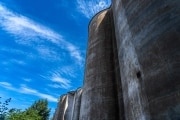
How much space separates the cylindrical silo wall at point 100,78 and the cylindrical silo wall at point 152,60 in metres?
2.73

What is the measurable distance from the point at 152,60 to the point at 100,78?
251 inches

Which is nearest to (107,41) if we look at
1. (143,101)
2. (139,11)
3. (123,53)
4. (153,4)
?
(123,53)

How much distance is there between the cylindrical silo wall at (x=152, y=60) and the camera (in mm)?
6426

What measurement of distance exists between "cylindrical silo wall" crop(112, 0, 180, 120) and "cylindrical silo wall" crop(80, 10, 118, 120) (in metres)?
2.73

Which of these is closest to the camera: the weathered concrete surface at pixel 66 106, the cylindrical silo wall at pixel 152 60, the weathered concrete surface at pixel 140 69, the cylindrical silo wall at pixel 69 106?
the cylindrical silo wall at pixel 152 60

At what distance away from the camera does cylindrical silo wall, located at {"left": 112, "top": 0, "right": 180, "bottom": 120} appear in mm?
6426

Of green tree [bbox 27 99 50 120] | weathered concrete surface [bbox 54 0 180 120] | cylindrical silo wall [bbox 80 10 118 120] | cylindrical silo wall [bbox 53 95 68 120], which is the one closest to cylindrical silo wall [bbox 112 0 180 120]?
weathered concrete surface [bbox 54 0 180 120]

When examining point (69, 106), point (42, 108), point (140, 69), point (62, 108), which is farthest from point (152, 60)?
point (42, 108)

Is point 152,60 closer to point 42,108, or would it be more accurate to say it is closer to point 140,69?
point 140,69

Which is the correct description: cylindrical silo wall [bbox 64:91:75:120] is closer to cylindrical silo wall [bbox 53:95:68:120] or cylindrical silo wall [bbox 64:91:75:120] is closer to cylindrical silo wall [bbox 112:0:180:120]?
cylindrical silo wall [bbox 53:95:68:120]

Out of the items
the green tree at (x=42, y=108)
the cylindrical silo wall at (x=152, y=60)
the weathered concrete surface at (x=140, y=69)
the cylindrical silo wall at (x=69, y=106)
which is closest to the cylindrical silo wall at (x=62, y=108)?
the cylindrical silo wall at (x=69, y=106)

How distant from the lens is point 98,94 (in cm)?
1283

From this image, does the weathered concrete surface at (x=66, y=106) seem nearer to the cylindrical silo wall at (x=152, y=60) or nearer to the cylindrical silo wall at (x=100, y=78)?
the cylindrical silo wall at (x=100, y=78)

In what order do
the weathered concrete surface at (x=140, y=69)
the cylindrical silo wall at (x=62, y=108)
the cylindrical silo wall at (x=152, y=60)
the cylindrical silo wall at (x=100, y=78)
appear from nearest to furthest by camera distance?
the cylindrical silo wall at (x=152, y=60) → the weathered concrete surface at (x=140, y=69) → the cylindrical silo wall at (x=100, y=78) → the cylindrical silo wall at (x=62, y=108)
